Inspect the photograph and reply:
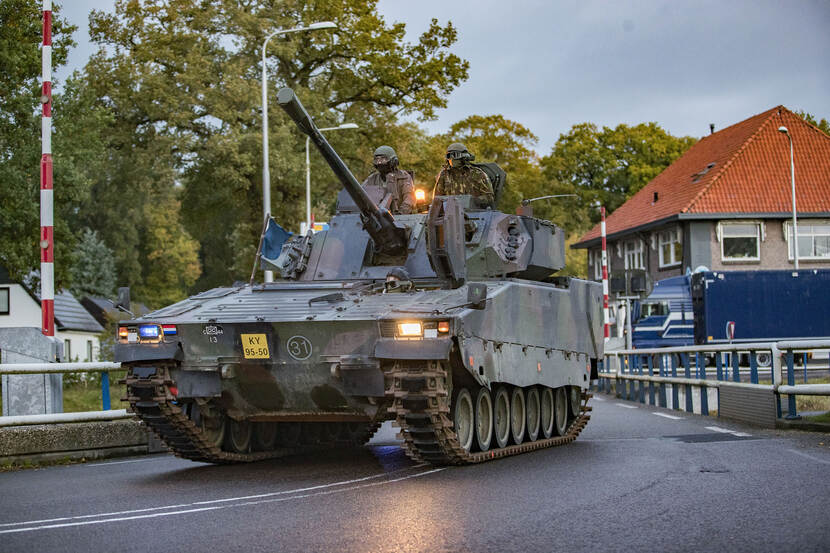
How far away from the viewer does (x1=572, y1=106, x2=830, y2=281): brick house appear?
154 feet

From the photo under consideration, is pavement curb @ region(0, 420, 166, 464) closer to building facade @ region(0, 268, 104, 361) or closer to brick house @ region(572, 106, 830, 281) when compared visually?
building facade @ region(0, 268, 104, 361)

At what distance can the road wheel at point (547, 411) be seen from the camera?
14.7 meters

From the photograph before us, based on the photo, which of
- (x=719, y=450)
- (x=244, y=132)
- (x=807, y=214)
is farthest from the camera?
(x=807, y=214)

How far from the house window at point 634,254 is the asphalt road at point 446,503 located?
41.3 metres

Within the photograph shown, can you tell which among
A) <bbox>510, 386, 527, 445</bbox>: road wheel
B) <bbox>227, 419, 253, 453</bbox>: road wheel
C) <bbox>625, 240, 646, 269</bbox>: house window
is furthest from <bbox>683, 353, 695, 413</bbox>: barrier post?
<bbox>625, 240, 646, 269</bbox>: house window

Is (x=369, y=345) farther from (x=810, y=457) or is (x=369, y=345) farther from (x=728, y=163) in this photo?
(x=728, y=163)

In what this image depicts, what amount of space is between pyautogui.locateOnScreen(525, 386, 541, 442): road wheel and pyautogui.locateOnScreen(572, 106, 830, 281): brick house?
104 feet

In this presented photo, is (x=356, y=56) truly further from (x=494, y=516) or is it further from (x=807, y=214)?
(x=494, y=516)

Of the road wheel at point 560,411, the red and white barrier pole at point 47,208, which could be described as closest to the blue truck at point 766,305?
the road wheel at point 560,411

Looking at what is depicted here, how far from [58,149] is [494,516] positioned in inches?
912

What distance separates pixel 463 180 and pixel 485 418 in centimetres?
350

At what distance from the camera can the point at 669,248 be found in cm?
5009

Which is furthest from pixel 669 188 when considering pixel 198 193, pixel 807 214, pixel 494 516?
pixel 494 516

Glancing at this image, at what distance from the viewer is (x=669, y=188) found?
53.2 meters
